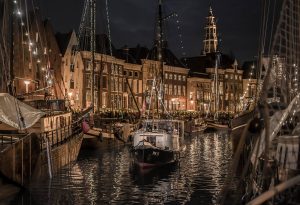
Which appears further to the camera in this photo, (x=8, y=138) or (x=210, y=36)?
(x=210, y=36)

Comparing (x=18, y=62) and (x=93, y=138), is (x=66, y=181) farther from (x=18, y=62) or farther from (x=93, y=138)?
(x=18, y=62)

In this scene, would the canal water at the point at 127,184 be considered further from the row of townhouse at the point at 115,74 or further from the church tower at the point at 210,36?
the church tower at the point at 210,36

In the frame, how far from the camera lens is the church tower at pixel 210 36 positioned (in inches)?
5714

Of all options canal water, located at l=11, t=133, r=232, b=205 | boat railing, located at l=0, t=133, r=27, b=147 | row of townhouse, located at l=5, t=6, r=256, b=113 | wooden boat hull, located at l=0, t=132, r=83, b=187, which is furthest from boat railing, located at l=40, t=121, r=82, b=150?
row of townhouse, located at l=5, t=6, r=256, b=113

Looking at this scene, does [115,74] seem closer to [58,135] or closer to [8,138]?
[58,135]

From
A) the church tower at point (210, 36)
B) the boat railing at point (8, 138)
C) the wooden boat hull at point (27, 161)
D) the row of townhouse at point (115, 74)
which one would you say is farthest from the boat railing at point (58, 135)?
the church tower at point (210, 36)

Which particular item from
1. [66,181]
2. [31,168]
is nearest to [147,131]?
[66,181]

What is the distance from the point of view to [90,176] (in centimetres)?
2919

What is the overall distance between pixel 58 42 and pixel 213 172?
5297 cm

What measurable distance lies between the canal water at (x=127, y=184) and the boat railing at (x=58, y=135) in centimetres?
191

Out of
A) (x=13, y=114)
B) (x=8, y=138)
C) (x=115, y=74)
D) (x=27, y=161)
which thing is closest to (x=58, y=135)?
(x=8, y=138)

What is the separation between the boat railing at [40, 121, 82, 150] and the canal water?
1.91 metres

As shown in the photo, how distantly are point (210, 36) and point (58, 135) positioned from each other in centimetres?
11674

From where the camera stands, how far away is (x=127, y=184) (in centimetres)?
2627
